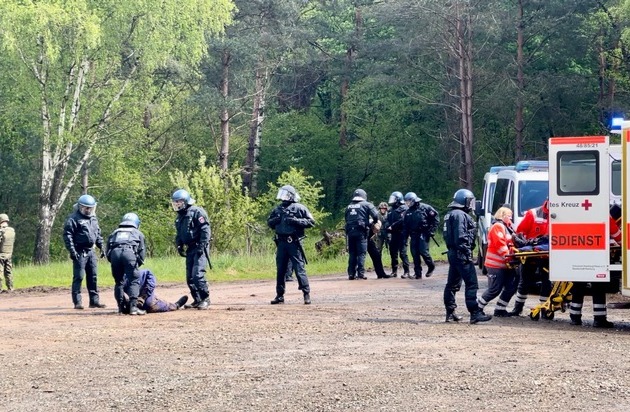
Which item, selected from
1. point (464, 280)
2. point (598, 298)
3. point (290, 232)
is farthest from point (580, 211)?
point (290, 232)

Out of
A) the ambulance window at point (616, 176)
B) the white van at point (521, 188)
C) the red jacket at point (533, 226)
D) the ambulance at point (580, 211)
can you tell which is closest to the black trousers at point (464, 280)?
the ambulance at point (580, 211)

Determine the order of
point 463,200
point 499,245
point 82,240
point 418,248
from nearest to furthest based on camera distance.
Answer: point 463,200 → point 499,245 → point 82,240 → point 418,248

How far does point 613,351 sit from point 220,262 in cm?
1797

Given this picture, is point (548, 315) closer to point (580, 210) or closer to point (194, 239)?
point (580, 210)

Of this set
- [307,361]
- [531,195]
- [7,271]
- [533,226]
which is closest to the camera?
[307,361]

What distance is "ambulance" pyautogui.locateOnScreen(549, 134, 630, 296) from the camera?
15.6 m

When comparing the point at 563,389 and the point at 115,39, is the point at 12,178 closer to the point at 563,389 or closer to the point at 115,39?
the point at 115,39

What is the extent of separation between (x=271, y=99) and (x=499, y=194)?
124 feet

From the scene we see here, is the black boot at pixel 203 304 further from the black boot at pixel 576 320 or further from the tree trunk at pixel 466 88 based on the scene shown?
the tree trunk at pixel 466 88

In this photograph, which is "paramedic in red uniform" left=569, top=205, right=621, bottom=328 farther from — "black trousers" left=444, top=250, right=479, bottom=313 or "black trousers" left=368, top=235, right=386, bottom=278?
"black trousers" left=368, top=235, right=386, bottom=278

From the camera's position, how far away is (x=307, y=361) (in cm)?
1206

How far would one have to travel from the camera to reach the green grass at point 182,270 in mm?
26898

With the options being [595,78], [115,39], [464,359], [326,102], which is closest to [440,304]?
[464,359]

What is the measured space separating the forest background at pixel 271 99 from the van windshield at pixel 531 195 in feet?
40.7
